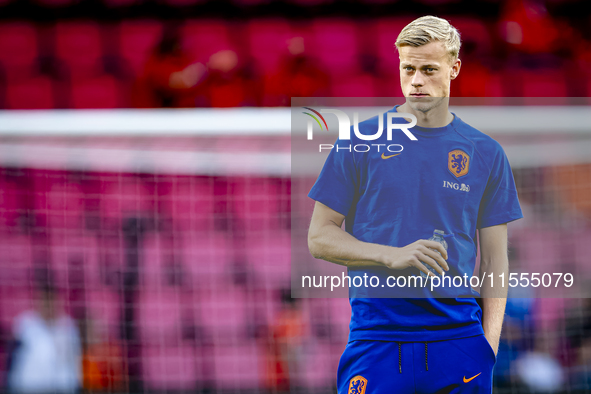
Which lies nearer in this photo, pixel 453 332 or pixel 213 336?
pixel 453 332

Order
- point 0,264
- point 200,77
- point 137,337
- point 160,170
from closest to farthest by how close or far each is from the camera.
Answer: point 160,170
point 0,264
point 137,337
point 200,77

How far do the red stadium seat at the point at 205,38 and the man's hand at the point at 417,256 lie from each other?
105 inches

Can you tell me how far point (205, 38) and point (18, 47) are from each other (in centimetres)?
125

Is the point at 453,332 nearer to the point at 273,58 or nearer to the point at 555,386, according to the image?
the point at 555,386

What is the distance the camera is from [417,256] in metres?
1.04

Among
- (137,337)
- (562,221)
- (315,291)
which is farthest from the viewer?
(137,337)

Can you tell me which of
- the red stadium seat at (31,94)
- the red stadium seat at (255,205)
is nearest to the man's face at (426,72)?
the red stadium seat at (255,205)

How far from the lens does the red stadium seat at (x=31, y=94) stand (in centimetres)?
317

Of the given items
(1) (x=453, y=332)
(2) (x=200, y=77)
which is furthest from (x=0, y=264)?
(1) (x=453, y=332)

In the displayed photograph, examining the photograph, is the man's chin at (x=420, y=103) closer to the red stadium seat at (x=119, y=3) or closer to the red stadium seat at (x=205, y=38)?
the red stadium seat at (x=205, y=38)

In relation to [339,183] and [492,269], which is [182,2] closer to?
[339,183]

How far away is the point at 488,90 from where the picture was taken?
3076mm

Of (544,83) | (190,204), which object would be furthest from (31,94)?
(544,83)

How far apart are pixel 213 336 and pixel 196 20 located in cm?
219
